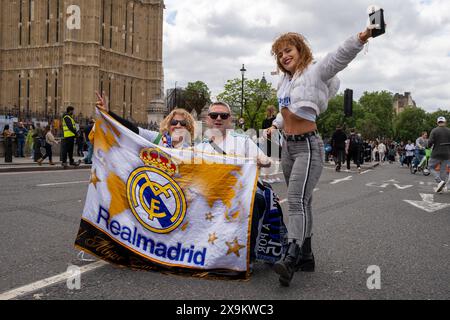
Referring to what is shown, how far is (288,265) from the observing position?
3.22 m

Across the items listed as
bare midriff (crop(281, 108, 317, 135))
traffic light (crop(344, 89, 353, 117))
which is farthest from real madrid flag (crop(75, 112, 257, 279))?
traffic light (crop(344, 89, 353, 117))

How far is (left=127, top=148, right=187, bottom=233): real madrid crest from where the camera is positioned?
3.67m

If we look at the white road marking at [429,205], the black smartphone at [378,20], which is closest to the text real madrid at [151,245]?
the black smartphone at [378,20]

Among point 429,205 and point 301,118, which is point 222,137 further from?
point 429,205

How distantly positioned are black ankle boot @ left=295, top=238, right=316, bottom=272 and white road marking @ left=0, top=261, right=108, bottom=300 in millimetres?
1618

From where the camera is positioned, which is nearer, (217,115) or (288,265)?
(288,265)

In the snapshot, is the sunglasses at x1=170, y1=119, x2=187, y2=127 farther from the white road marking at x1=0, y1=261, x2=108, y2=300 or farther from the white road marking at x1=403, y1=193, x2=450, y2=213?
the white road marking at x1=403, y1=193, x2=450, y2=213

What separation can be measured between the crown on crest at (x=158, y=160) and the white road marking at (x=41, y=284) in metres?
0.93

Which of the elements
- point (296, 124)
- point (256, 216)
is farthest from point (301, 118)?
point (256, 216)

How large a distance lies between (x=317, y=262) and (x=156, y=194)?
155 centimetres

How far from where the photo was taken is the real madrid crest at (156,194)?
367cm

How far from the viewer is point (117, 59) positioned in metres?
61.2

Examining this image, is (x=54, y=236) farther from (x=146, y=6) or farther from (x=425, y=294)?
(x=146, y=6)
